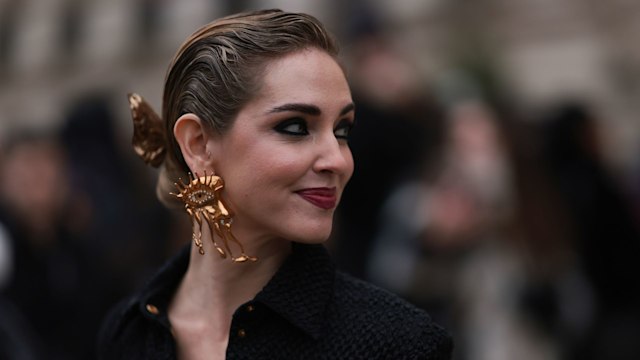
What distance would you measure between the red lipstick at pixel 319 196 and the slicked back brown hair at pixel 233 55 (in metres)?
0.25

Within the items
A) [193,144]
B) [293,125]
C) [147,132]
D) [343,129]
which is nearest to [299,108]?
[293,125]

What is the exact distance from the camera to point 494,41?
564 inches

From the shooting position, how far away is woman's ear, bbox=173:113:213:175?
2.97 m

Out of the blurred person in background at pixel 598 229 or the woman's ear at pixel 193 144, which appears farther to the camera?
the blurred person in background at pixel 598 229

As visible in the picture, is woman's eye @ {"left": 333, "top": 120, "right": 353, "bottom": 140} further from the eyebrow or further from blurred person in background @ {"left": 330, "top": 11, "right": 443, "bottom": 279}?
blurred person in background @ {"left": 330, "top": 11, "right": 443, "bottom": 279}

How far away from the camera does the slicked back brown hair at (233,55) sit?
9.46 feet

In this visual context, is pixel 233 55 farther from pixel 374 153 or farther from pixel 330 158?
pixel 374 153

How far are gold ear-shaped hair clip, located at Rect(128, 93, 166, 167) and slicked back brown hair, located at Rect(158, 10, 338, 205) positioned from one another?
0.23 metres

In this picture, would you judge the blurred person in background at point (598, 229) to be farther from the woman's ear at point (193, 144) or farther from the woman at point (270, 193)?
the woman's ear at point (193, 144)

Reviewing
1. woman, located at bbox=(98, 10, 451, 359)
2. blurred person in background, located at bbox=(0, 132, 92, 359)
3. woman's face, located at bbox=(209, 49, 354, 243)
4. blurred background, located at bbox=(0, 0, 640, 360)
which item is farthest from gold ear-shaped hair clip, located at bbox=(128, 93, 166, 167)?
blurred person in background, located at bbox=(0, 132, 92, 359)

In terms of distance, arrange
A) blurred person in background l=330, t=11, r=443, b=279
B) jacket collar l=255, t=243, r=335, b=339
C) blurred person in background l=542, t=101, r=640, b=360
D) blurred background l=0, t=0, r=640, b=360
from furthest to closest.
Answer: blurred person in background l=330, t=11, r=443, b=279
blurred background l=0, t=0, r=640, b=360
blurred person in background l=542, t=101, r=640, b=360
jacket collar l=255, t=243, r=335, b=339

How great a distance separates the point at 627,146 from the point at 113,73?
9.27 meters

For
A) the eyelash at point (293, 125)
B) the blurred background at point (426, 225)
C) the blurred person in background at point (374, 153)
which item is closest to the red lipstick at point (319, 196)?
the eyelash at point (293, 125)

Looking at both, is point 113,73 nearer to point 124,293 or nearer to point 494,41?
point 494,41
